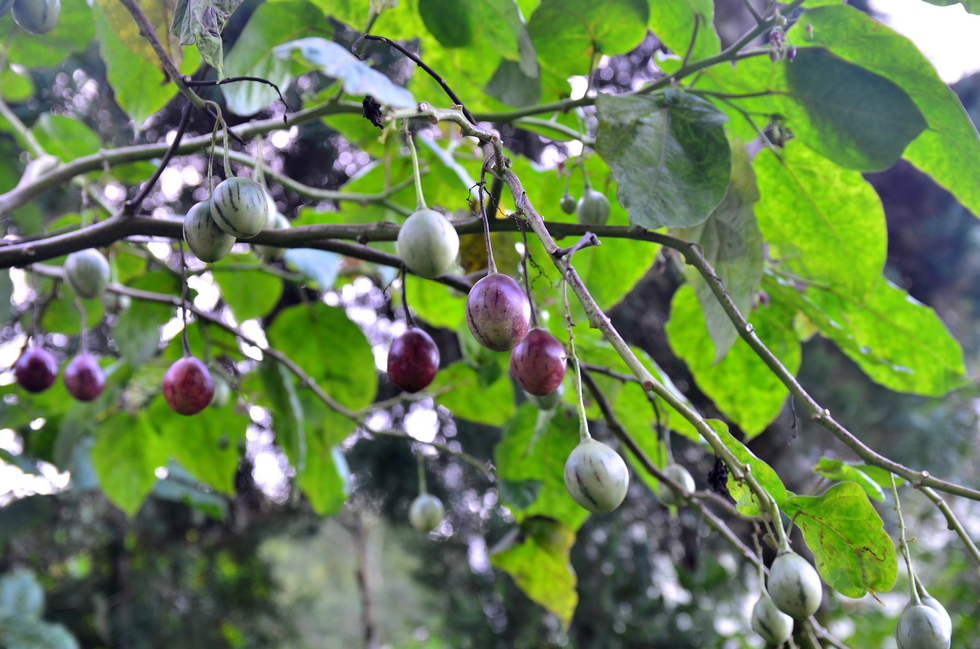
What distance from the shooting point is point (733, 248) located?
64 cm

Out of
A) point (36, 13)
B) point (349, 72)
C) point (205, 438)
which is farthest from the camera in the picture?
point (205, 438)

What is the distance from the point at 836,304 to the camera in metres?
0.89

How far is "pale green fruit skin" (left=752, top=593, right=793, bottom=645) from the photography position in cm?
53

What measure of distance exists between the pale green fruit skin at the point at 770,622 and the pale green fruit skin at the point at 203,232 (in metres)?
0.51

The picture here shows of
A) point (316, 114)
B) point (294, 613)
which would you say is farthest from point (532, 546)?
point (294, 613)

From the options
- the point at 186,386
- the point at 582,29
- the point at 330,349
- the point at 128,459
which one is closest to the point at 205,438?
the point at 128,459

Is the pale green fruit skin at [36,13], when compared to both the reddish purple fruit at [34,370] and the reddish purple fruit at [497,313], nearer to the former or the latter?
the reddish purple fruit at [34,370]

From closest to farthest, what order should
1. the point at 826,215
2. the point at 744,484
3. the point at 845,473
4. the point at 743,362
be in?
the point at 744,484 < the point at 845,473 < the point at 826,215 < the point at 743,362

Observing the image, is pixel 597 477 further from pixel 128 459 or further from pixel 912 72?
pixel 128 459

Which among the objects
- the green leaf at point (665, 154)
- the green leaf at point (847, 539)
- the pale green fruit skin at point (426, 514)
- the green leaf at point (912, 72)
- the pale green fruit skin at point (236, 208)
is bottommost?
the pale green fruit skin at point (426, 514)

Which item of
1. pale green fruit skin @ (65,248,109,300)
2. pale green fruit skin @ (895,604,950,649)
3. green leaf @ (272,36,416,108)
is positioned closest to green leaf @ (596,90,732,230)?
green leaf @ (272,36,416,108)

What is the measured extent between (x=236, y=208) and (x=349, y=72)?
0.19 m

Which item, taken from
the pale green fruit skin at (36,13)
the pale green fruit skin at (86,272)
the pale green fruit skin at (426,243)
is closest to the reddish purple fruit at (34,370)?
the pale green fruit skin at (86,272)

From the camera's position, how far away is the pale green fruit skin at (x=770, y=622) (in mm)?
529
